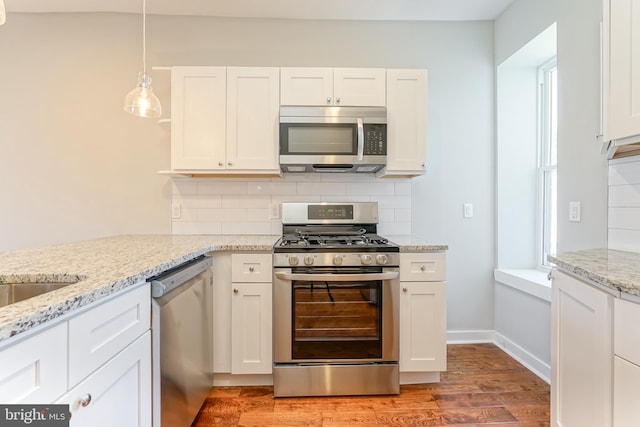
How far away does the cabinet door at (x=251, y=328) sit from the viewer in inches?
80.0

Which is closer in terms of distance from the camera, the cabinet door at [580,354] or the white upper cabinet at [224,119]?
the cabinet door at [580,354]

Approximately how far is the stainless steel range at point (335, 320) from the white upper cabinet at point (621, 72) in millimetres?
1170

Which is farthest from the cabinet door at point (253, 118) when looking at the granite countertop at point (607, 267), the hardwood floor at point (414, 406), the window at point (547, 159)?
the window at point (547, 159)

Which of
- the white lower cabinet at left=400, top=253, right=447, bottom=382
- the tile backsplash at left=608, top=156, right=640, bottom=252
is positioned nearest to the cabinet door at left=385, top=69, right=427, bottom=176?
the white lower cabinet at left=400, top=253, right=447, bottom=382

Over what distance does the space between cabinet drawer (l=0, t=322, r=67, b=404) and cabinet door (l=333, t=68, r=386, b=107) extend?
6.63 ft

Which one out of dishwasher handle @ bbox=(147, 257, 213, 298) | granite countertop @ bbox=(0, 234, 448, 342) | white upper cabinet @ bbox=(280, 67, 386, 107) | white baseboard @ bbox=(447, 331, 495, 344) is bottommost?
white baseboard @ bbox=(447, 331, 495, 344)

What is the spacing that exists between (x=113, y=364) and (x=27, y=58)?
279 centimetres

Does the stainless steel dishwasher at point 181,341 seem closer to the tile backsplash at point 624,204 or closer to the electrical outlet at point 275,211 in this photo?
the electrical outlet at point 275,211

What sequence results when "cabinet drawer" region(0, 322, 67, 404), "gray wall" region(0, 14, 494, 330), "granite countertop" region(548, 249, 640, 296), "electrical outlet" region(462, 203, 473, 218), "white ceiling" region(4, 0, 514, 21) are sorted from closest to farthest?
1. "cabinet drawer" region(0, 322, 67, 404)
2. "granite countertop" region(548, 249, 640, 296)
3. "white ceiling" region(4, 0, 514, 21)
4. "gray wall" region(0, 14, 494, 330)
5. "electrical outlet" region(462, 203, 473, 218)

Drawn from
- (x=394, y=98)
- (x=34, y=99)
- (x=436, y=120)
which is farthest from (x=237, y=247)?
(x=34, y=99)

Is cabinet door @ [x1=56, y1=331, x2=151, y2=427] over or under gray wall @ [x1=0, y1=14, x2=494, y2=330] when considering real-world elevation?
under

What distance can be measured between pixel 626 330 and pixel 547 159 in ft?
6.48

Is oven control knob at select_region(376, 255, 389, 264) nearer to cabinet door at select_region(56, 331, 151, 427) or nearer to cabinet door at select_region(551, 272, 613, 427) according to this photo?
cabinet door at select_region(551, 272, 613, 427)

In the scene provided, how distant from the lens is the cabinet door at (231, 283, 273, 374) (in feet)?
6.67
